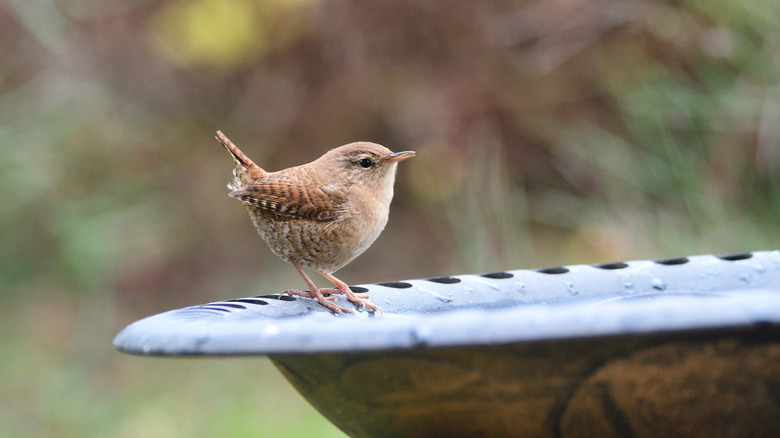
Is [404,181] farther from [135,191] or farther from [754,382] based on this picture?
[754,382]

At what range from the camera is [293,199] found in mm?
2906

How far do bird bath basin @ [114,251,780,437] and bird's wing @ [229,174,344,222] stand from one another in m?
1.33

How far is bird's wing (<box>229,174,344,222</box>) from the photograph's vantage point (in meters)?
2.87

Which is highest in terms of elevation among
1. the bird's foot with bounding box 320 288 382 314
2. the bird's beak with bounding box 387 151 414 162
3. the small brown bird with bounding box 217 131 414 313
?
the bird's beak with bounding box 387 151 414 162

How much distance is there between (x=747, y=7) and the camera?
446 centimetres

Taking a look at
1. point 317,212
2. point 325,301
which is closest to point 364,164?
point 317,212

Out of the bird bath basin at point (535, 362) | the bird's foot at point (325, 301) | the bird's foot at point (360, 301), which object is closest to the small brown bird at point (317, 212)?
the bird's foot at point (325, 301)

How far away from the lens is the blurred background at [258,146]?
5137 millimetres

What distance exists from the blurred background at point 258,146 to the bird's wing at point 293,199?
6.29 ft

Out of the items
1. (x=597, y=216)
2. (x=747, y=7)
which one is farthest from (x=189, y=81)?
(x=747, y=7)

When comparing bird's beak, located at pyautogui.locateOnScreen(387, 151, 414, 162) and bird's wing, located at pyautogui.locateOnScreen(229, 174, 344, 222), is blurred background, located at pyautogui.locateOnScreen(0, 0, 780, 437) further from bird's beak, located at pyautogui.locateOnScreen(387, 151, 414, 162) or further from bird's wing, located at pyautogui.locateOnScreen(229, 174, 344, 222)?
bird's wing, located at pyautogui.locateOnScreen(229, 174, 344, 222)

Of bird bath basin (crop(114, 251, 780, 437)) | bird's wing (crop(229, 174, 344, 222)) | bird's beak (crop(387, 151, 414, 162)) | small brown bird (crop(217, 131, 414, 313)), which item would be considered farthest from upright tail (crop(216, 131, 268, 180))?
bird bath basin (crop(114, 251, 780, 437))

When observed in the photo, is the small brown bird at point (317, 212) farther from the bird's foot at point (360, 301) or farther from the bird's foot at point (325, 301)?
the bird's foot at point (360, 301)

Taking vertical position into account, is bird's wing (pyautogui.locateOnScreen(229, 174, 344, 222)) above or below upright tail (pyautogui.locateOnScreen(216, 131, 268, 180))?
below
